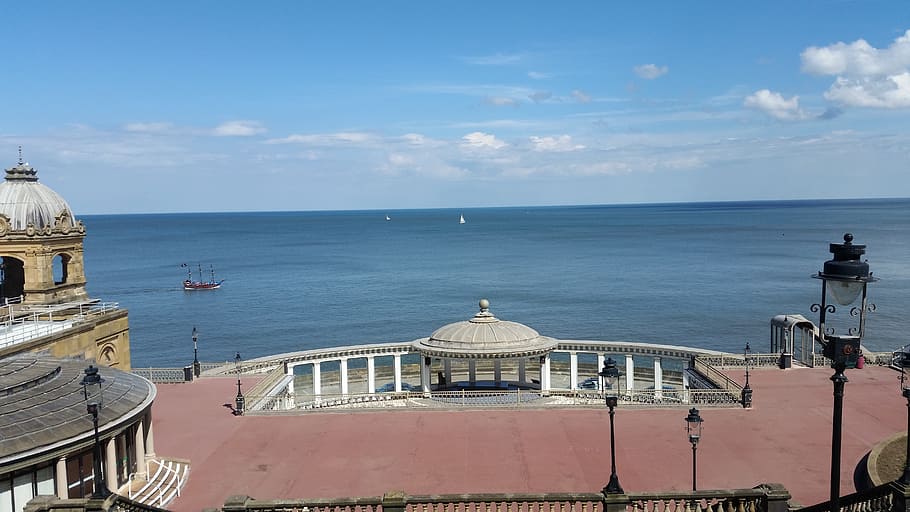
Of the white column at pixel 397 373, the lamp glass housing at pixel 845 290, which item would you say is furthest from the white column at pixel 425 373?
the lamp glass housing at pixel 845 290

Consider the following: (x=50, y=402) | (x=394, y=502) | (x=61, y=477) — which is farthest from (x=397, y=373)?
(x=394, y=502)

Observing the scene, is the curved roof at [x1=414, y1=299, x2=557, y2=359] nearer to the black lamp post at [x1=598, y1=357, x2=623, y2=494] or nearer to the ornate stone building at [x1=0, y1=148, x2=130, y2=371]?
the black lamp post at [x1=598, y1=357, x2=623, y2=494]

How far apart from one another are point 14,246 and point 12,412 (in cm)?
1743

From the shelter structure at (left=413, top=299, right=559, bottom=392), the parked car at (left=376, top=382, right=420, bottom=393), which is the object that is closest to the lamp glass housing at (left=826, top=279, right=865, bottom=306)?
the shelter structure at (left=413, top=299, right=559, bottom=392)

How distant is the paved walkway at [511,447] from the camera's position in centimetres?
1844

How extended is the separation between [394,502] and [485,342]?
16.0 meters

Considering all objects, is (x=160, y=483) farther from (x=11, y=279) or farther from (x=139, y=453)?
(x=11, y=279)

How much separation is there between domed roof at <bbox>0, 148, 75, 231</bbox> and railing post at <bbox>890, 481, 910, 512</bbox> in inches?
1237

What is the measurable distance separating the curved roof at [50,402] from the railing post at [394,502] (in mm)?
6968

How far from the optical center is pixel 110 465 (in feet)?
53.5

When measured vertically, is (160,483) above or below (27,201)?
below

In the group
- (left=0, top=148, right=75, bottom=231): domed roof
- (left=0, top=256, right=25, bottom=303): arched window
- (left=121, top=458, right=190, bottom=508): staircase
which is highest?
(left=0, top=148, right=75, bottom=231): domed roof

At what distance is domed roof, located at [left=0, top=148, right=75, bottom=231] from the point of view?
29.8 m

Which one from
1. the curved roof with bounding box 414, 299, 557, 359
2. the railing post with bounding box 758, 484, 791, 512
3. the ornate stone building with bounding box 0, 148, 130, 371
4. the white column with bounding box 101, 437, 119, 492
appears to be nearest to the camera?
the railing post with bounding box 758, 484, 791, 512
